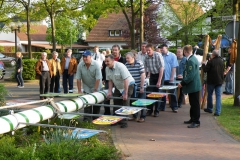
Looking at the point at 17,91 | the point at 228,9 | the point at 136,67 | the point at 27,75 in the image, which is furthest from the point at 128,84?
the point at 228,9

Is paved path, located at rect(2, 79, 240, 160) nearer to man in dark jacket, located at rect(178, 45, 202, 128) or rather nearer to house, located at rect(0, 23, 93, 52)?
man in dark jacket, located at rect(178, 45, 202, 128)

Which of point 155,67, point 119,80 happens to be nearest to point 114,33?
point 155,67

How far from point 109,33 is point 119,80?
52100 millimetres

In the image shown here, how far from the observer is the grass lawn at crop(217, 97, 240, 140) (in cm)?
853

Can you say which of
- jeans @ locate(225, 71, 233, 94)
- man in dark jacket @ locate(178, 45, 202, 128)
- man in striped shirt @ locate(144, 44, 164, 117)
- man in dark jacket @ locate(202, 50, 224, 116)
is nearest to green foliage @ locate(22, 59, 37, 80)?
jeans @ locate(225, 71, 233, 94)

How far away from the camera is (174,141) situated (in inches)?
299

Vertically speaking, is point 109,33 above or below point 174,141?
above

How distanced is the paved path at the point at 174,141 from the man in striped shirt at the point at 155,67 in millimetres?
866

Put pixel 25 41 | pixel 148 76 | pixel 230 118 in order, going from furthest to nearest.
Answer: pixel 25 41 → pixel 148 76 → pixel 230 118

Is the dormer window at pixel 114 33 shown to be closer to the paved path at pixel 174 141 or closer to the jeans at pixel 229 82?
the jeans at pixel 229 82

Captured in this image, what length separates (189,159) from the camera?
6.25 metres

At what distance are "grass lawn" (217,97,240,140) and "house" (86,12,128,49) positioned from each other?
155 ft

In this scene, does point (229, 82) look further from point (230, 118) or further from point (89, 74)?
point (89, 74)

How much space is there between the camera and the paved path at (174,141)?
652cm
